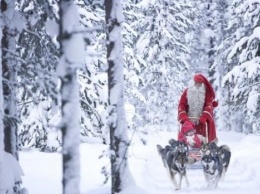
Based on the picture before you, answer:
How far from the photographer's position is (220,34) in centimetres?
3631

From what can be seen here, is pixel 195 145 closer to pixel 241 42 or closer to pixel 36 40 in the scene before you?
pixel 36 40

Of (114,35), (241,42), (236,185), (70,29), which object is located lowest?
(236,185)

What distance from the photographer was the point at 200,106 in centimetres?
1251

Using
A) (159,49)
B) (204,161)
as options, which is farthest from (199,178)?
(159,49)

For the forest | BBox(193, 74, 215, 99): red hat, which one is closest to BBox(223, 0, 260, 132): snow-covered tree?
the forest

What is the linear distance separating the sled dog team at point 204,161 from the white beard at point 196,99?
1.49 m

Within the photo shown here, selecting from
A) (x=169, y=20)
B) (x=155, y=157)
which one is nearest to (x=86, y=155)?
(x=155, y=157)

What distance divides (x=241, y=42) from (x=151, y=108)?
42.4 ft

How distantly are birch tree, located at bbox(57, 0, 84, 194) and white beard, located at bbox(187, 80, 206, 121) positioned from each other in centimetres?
842

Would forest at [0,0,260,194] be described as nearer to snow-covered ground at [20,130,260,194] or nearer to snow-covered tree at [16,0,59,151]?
snow-covered tree at [16,0,59,151]

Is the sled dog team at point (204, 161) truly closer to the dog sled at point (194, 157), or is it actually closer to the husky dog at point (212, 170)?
the husky dog at point (212, 170)

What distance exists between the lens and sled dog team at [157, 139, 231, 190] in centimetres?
1021

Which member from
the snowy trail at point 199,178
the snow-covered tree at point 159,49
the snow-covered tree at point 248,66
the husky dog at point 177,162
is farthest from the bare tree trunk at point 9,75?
the snow-covered tree at point 159,49

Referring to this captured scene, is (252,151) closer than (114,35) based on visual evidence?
No
